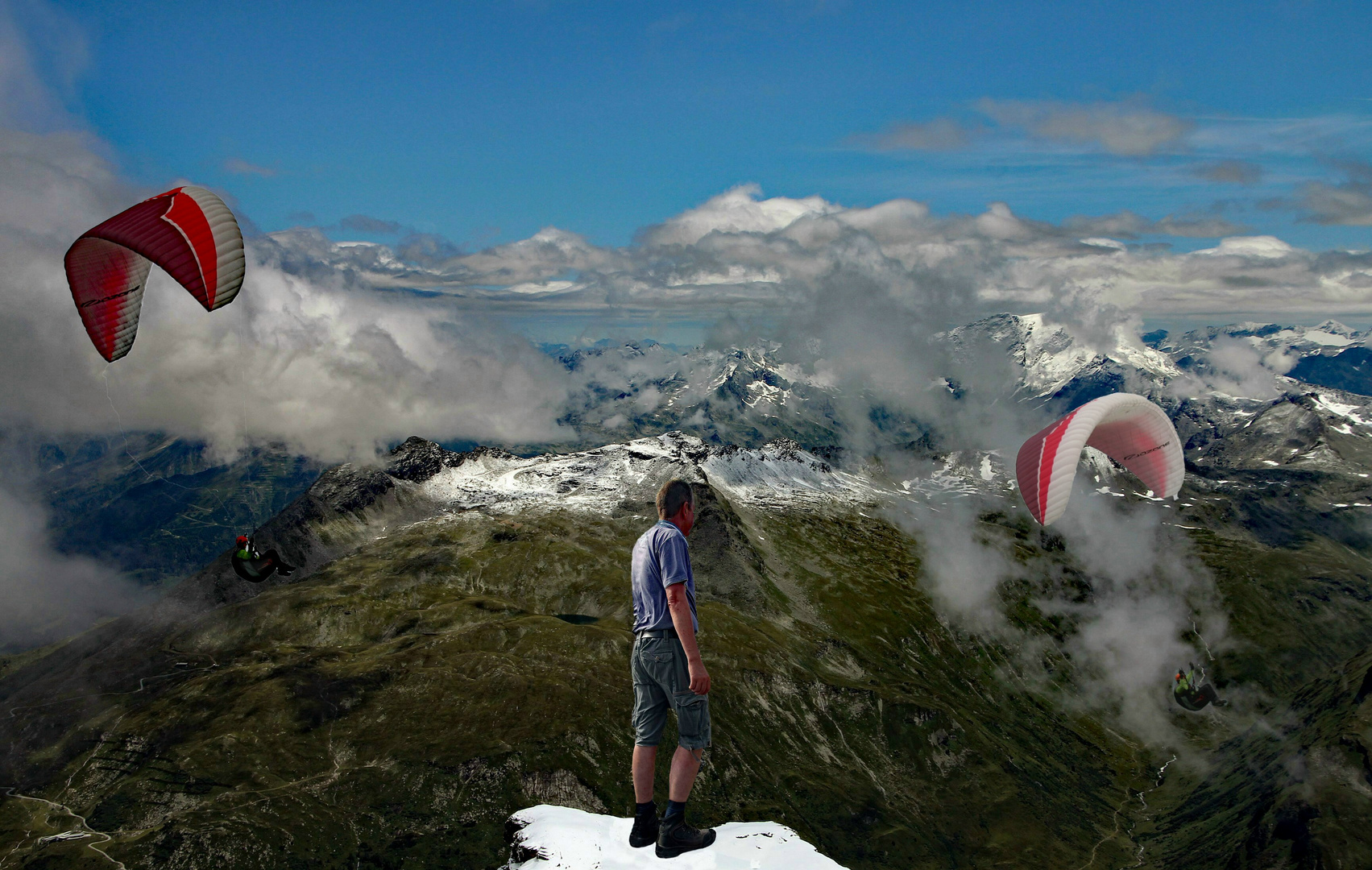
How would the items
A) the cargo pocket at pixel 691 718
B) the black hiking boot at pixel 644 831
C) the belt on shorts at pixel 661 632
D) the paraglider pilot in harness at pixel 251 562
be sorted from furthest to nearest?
the paraglider pilot in harness at pixel 251 562 < the black hiking boot at pixel 644 831 < the belt on shorts at pixel 661 632 < the cargo pocket at pixel 691 718

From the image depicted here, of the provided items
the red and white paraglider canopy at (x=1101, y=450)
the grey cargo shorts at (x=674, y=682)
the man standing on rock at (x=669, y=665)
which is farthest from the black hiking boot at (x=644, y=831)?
the red and white paraglider canopy at (x=1101, y=450)

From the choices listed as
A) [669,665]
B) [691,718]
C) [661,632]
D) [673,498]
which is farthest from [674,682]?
[673,498]

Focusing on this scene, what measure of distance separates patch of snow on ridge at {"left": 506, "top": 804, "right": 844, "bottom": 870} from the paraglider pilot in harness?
139ft

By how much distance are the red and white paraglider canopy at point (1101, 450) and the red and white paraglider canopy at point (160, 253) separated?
49.3 m

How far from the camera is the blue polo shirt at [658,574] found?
52.7 ft

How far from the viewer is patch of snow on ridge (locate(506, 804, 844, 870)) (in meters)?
17.7

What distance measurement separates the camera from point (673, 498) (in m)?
17.1

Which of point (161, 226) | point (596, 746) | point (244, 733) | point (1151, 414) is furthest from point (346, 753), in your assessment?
point (1151, 414)

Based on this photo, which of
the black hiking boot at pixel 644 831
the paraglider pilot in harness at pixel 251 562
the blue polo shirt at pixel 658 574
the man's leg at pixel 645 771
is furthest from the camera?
the paraglider pilot in harness at pixel 251 562

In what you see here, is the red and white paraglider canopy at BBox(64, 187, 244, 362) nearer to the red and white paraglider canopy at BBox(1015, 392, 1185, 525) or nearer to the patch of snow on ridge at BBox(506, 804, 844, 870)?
the patch of snow on ridge at BBox(506, 804, 844, 870)

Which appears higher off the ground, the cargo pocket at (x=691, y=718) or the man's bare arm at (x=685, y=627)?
the man's bare arm at (x=685, y=627)

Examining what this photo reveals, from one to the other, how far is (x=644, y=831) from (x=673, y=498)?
309 inches

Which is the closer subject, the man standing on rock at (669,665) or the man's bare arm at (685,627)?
the man's bare arm at (685,627)

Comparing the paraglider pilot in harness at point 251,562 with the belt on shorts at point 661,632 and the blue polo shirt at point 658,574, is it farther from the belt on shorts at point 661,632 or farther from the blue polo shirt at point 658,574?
the blue polo shirt at point 658,574
